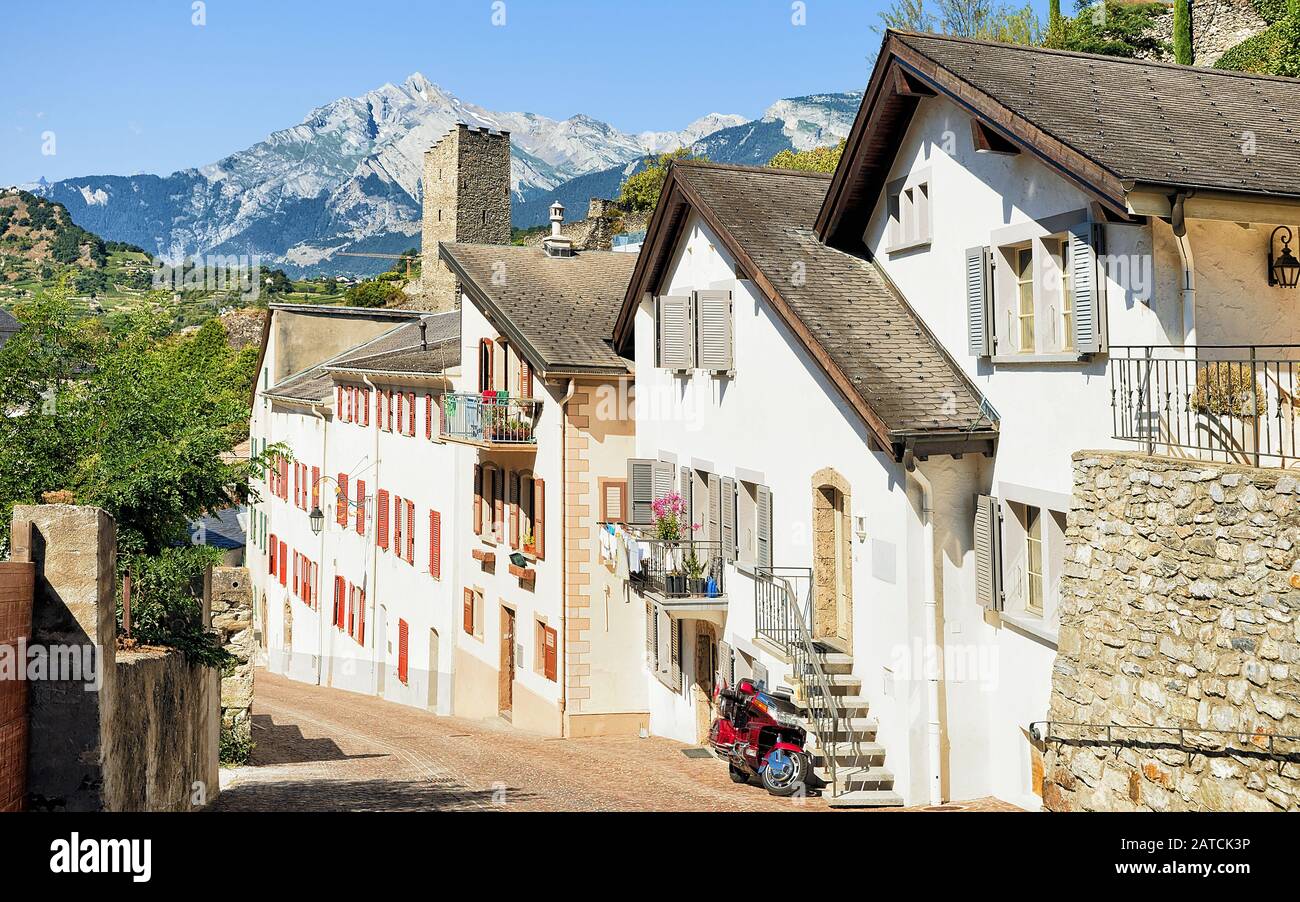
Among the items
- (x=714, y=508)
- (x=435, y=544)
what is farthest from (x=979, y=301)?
(x=435, y=544)

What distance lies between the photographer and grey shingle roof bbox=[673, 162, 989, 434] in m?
12.8

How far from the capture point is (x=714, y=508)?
59.6ft

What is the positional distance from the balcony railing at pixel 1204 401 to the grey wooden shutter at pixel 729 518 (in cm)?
773

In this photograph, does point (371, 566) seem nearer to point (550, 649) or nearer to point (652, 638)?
point (550, 649)

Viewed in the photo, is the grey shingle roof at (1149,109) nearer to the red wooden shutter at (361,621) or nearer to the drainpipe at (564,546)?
the drainpipe at (564,546)

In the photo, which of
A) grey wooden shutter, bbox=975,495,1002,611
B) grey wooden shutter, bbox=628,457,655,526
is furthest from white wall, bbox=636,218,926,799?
grey wooden shutter, bbox=975,495,1002,611

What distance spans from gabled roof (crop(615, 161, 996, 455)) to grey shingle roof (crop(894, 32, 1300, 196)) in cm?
316

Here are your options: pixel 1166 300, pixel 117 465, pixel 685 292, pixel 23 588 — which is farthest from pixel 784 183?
pixel 23 588

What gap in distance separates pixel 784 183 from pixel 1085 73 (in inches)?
241

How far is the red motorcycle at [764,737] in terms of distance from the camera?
1374 cm

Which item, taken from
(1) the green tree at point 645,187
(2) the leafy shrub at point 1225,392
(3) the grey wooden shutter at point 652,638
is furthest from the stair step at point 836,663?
(1) the green tree at point 645,187

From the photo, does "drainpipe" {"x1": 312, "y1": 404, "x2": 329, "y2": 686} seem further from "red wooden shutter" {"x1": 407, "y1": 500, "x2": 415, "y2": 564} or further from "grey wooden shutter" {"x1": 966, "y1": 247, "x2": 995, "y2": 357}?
"grey wooden shutter" {"x1": 966, "y1": 247, "x2": 995, "y2": 357}

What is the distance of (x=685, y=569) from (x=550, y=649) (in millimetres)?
5816

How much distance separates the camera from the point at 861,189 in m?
15.4
